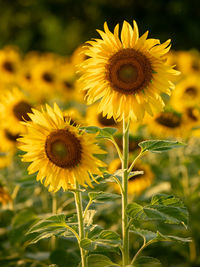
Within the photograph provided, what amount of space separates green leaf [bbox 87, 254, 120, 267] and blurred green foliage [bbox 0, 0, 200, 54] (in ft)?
41.6

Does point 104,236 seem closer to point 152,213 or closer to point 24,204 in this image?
point 152,213

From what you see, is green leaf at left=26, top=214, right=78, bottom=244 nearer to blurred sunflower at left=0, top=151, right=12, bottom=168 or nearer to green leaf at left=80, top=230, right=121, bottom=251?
green leaf at left=80, top=230, right=121, bottom=251

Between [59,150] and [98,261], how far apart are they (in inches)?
21.8

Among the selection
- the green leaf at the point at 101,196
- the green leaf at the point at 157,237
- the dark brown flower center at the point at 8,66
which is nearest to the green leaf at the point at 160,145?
the green leaf at the point at 101,196

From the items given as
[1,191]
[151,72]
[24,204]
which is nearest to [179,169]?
[24,204]

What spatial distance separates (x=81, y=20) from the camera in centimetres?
1641

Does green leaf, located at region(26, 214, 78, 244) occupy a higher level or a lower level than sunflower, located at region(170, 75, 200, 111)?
lower

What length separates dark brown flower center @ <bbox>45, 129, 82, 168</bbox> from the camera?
6.66 feet

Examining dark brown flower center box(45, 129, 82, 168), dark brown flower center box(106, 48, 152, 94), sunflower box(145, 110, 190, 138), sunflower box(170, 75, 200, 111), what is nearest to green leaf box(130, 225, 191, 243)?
dark brown flower center box(45, 129, 82, 168)

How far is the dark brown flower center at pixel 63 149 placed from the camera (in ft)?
6.66

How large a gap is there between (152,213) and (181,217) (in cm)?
12

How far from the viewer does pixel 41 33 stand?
16.2 metres

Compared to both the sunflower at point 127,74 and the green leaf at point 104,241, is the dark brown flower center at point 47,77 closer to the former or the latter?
the sunflower at point 127,74

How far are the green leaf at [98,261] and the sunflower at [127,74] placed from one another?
2.19ft
